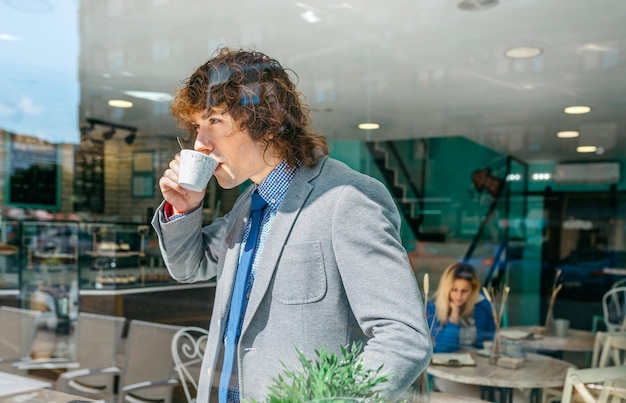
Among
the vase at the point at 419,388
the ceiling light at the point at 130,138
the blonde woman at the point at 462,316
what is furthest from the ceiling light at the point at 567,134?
the vase at the point at 419,388

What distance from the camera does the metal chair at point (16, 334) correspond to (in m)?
3.08

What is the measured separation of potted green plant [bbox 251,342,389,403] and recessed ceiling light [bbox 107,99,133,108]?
2.75 m

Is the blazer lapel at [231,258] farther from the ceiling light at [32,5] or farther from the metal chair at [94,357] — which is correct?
the ceiling light at [32,5]

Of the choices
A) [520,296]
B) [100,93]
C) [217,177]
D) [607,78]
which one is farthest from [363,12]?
[520,296]

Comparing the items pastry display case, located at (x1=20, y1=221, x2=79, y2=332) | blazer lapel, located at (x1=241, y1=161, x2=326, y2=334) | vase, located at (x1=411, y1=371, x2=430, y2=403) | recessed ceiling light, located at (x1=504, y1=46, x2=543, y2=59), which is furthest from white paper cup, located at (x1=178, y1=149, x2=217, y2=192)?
pastry display case, located at (x1=20, y1=221, x2=79, y2=332)

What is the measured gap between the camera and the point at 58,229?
170 inches

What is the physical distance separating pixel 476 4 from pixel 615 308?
4071 millimetres

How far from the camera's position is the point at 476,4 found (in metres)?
3.00

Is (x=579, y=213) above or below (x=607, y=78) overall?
below

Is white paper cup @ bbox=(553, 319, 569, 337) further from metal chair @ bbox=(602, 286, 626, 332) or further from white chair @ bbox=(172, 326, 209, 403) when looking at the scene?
white chair @ bbox=(172, 326, 209, 403)

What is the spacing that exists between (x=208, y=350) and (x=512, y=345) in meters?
2.19

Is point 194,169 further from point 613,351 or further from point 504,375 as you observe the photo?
point 613,351

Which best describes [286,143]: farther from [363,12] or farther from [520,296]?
[520,296]

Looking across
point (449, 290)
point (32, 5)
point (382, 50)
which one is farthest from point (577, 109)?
point (32, 5)
